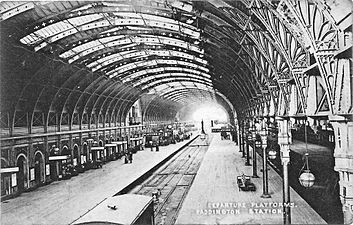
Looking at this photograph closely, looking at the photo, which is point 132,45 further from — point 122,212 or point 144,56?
point 122,212

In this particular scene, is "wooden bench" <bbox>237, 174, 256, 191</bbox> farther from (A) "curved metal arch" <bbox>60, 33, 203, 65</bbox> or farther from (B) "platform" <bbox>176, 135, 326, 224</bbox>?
(A) "curved metal arch" <bbox>60, 33, 203, 65</bbox>

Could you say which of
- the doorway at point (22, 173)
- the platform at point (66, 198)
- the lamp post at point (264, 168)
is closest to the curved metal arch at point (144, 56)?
the platform at point (66, 198)

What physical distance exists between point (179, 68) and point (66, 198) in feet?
71.8

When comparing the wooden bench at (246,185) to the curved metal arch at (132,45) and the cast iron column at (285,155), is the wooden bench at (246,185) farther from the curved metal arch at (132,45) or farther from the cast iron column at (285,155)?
the curved metal arch at (132,45)

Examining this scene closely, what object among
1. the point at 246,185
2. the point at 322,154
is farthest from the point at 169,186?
the point at 322,154

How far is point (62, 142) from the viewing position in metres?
31.4

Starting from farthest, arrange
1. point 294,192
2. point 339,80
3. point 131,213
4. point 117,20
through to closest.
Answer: point 117,20
point 294,192
point 131,213
point 339,80

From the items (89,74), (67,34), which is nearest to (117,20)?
(67,34)

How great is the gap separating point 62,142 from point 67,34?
1141 cm

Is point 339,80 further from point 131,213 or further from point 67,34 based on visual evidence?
point 67,34

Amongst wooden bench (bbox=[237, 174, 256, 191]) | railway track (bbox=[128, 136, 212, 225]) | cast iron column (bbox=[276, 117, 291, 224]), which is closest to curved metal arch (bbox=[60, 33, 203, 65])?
wooden bench (bbox=[237, 174, 256, 191])

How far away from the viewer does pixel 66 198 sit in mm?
23453

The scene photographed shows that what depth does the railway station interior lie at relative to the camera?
9.08 metres

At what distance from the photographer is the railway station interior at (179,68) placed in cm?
908
